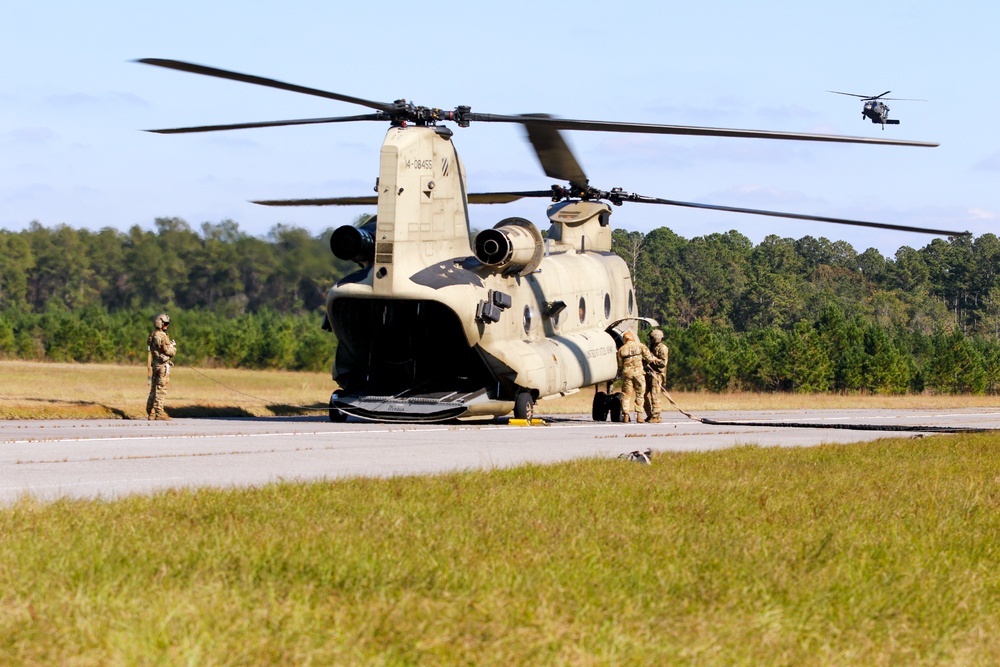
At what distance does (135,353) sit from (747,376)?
28850mm

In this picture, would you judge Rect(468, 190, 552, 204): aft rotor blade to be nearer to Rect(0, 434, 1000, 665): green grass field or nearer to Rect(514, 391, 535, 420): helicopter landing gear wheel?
Rect(514, 391, 535, 420): helicopter landing gear wheel

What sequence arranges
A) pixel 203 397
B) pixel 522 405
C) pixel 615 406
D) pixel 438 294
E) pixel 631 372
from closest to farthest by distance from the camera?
pixel 438 294 → pixel 522 405 → pixel 631 372 → pixel 615 406 → pixel 203 397

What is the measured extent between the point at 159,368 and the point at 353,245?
4.16m

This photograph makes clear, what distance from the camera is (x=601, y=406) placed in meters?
27.0

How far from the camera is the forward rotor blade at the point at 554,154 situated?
859 inches

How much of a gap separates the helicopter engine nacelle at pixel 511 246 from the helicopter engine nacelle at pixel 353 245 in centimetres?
196

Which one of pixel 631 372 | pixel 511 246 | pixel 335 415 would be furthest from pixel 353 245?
pixel 631 372

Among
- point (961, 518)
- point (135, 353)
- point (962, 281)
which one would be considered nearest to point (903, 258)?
point (962, 281)

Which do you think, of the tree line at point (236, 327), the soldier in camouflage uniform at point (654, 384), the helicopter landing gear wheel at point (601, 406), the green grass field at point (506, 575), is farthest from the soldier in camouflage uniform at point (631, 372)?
the tree line at point (236, 327)

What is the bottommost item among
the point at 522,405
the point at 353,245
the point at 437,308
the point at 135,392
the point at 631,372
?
the point at 135,392

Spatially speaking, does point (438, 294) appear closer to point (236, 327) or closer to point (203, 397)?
point (203, 397)

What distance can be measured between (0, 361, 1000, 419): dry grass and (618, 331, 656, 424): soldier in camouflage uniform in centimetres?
654

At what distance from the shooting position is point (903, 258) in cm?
11775

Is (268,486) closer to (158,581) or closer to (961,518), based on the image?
(158,581)
